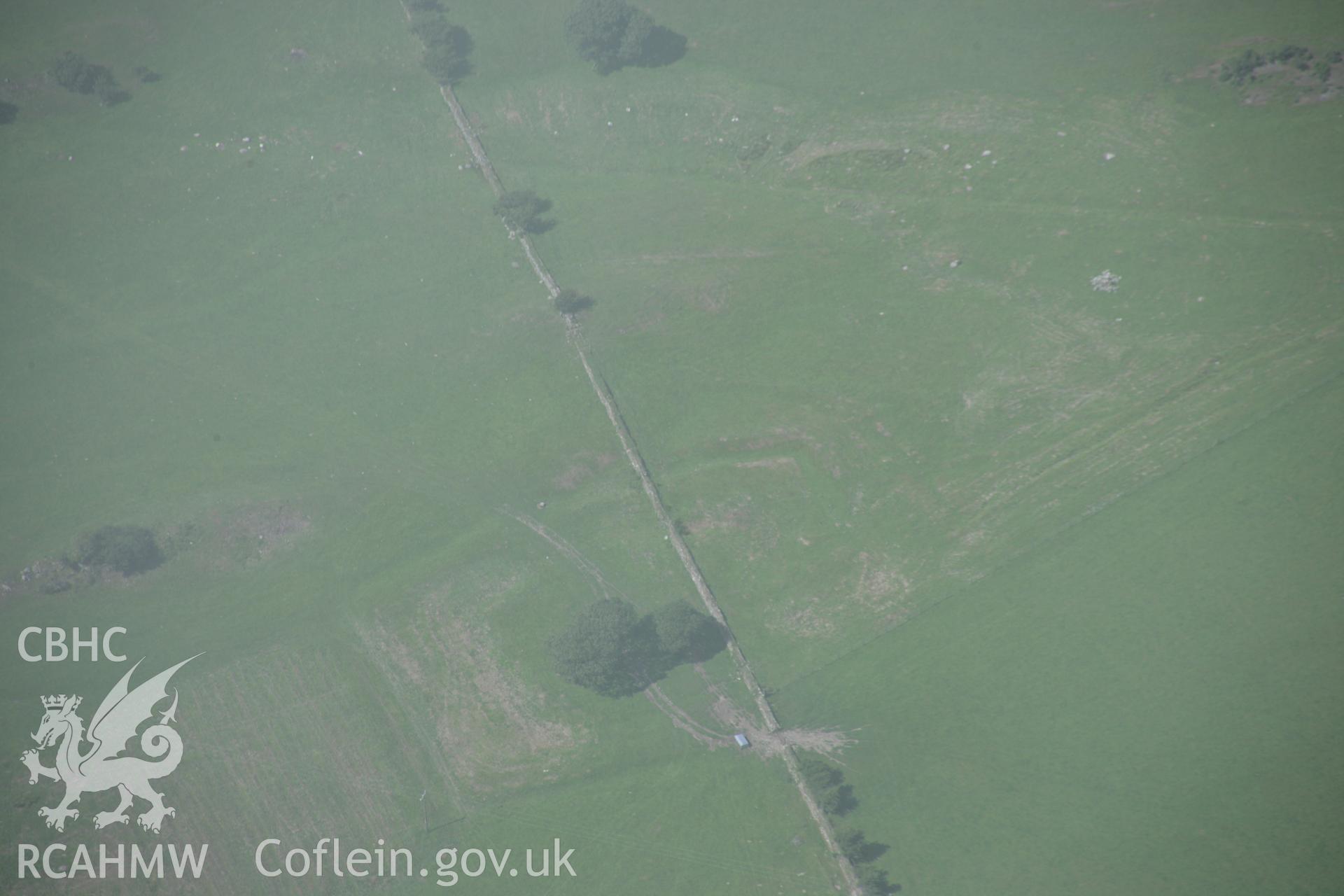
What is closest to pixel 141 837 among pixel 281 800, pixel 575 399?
pixel 281 800

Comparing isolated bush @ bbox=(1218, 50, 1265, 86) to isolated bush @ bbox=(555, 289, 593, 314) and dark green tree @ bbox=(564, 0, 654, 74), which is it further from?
isolated bush @ bbox=(555, 289, 593, 314)

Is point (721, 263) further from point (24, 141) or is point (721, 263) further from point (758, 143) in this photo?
point (24, 141)

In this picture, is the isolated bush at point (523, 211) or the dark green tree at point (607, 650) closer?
the dark green tree at point (607, 650)

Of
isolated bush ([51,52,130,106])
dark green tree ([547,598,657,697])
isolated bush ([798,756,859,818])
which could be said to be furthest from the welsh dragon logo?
isolated bush ([51,52,130,106])

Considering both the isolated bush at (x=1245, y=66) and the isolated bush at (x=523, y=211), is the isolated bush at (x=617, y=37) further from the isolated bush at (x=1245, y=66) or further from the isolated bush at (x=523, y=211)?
the isolated bush at (x=1245, y=66)

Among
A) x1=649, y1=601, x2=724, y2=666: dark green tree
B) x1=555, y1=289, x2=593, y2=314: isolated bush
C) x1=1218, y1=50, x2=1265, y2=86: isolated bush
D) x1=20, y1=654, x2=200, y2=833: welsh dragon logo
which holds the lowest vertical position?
x1=20, y1=654, x2=200, y2=833: welsh dragon logo

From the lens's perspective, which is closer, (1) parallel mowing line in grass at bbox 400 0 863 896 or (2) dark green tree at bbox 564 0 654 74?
(1) parallel mowing line in grass at bbox 400 0 863 896

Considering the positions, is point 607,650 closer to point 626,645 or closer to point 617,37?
point 626,645

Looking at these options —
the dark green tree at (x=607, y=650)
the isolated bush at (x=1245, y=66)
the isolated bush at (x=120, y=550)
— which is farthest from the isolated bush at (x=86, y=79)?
the isolated bush at (x=1245, y=66)
